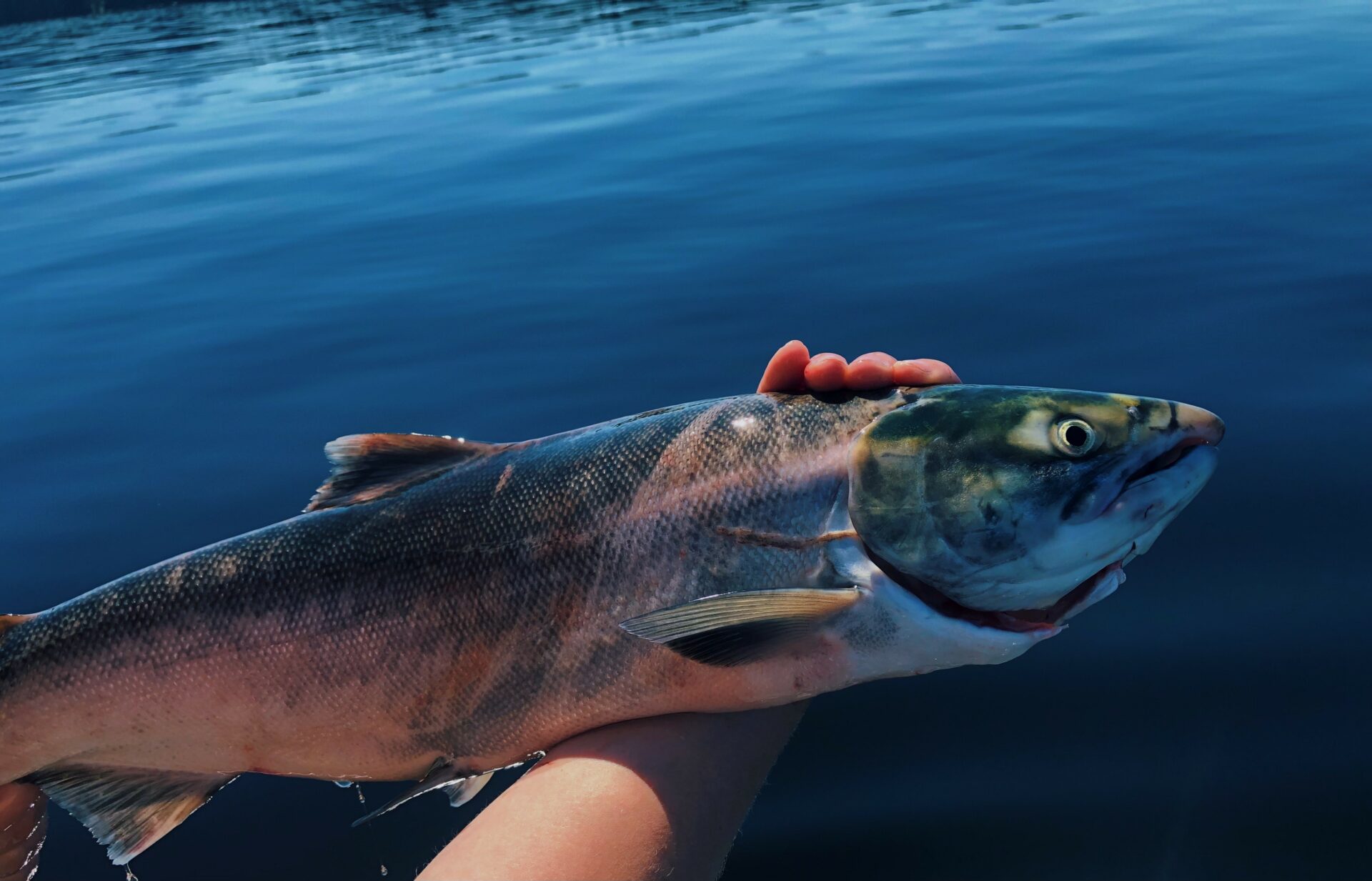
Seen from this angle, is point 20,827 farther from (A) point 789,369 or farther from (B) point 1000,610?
(B) point 1000,610

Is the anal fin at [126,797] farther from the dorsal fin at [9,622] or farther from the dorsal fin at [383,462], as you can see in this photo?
the dorsal fin at [383,462]

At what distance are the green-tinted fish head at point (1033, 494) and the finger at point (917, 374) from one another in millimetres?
365

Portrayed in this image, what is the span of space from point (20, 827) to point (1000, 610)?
9.59ft

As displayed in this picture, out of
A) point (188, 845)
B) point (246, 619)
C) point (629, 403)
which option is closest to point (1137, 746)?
point (246, 619)

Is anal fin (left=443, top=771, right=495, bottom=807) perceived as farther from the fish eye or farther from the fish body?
the fish eye

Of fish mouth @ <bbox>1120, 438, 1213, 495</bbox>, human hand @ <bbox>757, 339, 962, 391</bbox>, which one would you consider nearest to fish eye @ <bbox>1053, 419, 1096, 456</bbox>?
fish mouth @ <bbox>1120, 438, 1213, 495</bbox>

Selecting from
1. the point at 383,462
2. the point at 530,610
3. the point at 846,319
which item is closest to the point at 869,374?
the point at 530,610

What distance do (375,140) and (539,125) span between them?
2.14 m

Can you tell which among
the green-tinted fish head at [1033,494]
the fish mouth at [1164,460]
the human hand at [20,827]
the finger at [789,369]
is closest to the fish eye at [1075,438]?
the green-tinted fish head at [1033,494]

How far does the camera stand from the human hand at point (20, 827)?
336cm

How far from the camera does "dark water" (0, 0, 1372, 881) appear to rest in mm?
3607

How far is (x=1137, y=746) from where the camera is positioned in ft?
11.8

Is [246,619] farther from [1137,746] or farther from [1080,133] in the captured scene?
[1080,133]

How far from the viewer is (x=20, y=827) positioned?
3.41 meters
